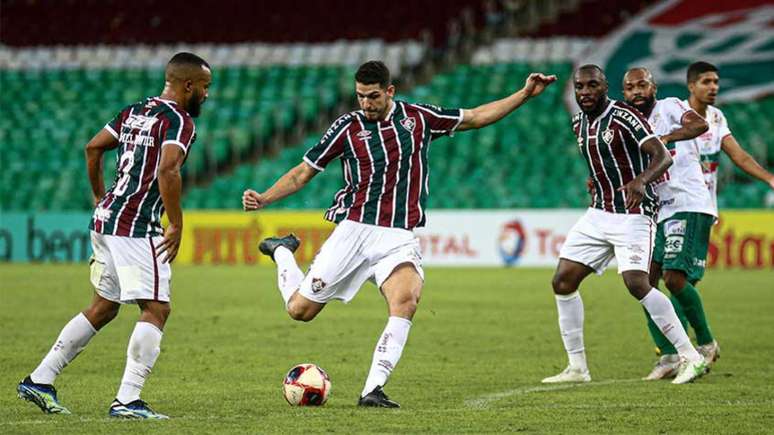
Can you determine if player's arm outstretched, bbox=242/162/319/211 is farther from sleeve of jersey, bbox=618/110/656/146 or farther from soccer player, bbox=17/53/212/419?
sleeve of jersey, bbox=618/110/656/146

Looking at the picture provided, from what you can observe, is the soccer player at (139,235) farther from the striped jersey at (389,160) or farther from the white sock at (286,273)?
the white sock at (286,273)

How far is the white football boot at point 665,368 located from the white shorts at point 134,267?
4.03 meters

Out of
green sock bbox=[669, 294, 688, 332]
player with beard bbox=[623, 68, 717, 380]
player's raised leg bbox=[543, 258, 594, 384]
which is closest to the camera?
player's raised leg bbox=[543, 258, 594, 384]

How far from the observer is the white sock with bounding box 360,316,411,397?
8.69 m

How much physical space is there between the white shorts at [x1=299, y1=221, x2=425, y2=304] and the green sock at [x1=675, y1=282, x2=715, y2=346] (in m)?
2.90

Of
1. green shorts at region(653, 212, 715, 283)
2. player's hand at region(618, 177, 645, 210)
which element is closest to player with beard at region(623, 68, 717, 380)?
green shorts at region(653, 212, 715, 283)

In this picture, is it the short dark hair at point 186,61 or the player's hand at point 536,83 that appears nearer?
the short dark hair at point 186,61

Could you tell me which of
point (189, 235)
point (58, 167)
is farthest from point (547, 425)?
point (58, 167)

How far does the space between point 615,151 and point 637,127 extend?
0.25 meters

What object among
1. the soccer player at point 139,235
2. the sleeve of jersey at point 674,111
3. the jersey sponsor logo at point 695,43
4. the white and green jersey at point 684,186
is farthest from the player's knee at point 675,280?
the jersey sponsor logo at point 695,43

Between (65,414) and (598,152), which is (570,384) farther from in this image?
(65,414)

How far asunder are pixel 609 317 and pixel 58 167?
19277 millimetres

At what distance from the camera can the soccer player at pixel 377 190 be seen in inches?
355

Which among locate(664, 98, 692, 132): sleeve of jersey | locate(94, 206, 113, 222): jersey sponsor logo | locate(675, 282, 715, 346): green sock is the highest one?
locate(664, 98, 692, 132): sleeve of jersey
